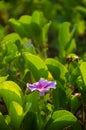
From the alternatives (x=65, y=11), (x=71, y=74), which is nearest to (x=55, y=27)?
(x=65, y=11)

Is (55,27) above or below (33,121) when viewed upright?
below

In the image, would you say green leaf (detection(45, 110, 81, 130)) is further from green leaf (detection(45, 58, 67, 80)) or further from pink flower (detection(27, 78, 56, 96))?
green leaf (detection(45, 58, 67, 80))

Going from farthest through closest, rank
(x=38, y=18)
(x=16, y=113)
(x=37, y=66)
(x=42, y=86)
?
(x=38, y=18), (x=37, y=66), (x=42, y=86), (x=16, y=113)

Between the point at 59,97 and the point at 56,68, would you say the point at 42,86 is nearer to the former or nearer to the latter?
the point at 59,97

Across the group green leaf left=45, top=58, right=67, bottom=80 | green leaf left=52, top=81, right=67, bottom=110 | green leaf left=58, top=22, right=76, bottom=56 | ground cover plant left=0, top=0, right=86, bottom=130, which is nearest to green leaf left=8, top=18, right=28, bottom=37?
ground cover plant left=0, top=0, right=86, bottom=130

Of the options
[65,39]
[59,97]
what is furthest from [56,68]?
[65,39]

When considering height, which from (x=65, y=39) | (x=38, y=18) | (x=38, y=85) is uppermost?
(x=38, y=85)

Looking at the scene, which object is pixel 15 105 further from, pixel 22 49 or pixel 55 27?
pixel 55 27
